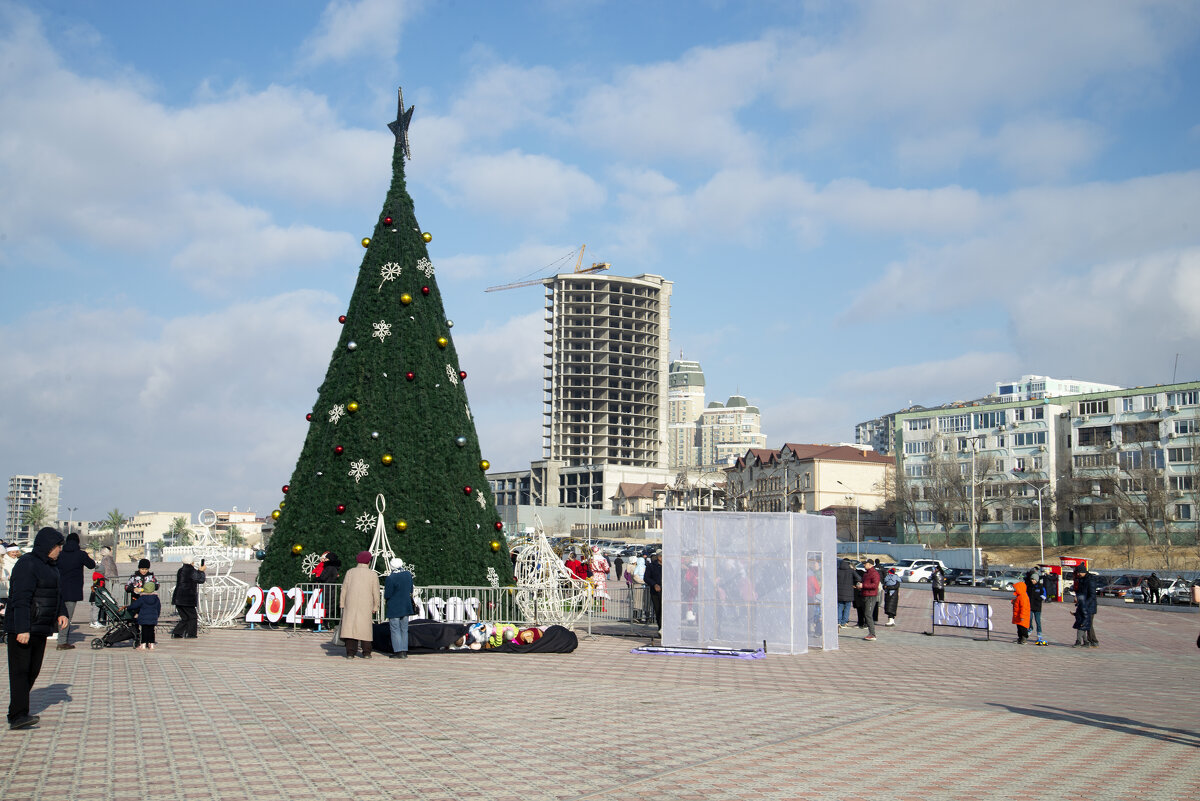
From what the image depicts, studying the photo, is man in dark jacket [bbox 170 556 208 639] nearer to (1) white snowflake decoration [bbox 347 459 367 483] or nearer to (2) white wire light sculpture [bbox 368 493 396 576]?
(2) white wire light sculpture [bbox 368 493 396 576]

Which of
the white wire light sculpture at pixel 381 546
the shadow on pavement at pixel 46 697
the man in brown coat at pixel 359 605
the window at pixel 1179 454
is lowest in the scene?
the shadow on pavement at pixel 46 697

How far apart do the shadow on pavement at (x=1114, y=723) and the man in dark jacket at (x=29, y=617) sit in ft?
31.6

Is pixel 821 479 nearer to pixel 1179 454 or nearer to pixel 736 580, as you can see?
pixel 1179 454

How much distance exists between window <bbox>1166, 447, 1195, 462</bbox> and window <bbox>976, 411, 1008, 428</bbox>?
45.3 ft

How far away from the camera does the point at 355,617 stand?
14.4 m

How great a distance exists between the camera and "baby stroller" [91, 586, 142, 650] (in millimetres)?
15172

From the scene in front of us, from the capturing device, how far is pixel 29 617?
8375 mm

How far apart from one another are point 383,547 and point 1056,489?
75110 millimetres

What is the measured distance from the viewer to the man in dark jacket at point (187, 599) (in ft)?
55.0

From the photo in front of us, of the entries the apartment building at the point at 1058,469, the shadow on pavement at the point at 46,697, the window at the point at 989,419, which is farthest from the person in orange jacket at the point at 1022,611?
the window at the point at 989,419

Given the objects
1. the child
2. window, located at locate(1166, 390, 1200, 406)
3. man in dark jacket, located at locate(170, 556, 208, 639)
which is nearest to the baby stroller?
the child

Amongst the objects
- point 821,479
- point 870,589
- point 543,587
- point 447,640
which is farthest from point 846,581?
point 821,479

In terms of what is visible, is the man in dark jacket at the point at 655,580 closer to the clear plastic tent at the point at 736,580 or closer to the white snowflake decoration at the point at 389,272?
the clear plastic tent at the point at 736,580

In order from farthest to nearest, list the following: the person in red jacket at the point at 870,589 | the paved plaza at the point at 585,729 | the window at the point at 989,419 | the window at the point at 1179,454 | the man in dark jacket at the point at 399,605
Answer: the window at the point at 989,419 < the window at the point at 1179,454 < the person in red jacket at the point at 870,589 < the man in dark jacket at the point at 399,605 < the paved plaza at the point at 585,729
